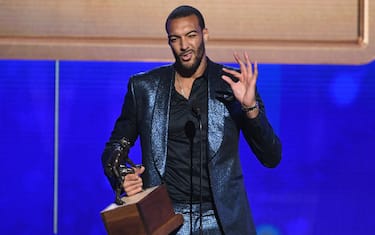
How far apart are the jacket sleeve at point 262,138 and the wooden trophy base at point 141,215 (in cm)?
29

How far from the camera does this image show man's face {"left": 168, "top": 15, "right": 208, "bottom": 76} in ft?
5.85

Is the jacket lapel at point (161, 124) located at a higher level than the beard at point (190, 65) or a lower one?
lower

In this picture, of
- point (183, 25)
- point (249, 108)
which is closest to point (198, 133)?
point (249, 108)

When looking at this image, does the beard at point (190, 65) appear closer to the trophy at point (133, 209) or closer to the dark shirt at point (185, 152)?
the dark shirt at point (185, 152)

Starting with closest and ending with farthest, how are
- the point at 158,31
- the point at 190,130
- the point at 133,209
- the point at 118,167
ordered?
1. the point at 133,209
2. the point at 118,167
3. the point at 190,130
4. the point at 158,31

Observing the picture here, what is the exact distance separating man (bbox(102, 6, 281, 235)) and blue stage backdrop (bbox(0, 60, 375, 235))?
34.5 inches

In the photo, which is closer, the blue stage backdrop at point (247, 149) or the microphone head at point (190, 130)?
the microphone head at point (190, 130)

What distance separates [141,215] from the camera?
1497mm

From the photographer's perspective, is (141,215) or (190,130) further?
(190,130)

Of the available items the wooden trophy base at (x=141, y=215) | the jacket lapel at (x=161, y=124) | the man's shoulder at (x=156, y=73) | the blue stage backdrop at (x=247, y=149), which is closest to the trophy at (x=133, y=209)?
the wooden trophy base at (x=141, y=215)

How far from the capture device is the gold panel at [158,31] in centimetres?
268

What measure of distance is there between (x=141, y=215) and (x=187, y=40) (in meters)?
0.54

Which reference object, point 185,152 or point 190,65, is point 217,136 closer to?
point 185,152

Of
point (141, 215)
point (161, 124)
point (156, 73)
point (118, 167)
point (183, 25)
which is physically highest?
point (183, 25)
